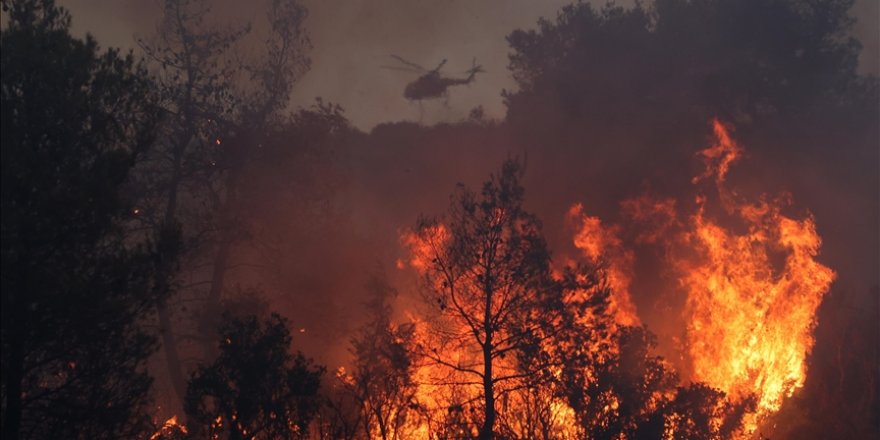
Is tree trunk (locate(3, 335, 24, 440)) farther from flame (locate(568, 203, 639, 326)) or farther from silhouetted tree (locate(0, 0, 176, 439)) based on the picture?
flame (locate(568, 203, 639, 326))

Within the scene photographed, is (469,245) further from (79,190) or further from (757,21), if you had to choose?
(757,21)

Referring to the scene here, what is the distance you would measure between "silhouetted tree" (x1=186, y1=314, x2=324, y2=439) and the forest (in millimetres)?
55

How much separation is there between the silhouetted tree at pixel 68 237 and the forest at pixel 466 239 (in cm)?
5

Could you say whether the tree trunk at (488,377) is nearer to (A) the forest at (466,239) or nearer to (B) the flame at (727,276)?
(A) the forest at (466,239)

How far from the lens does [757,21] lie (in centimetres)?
3009

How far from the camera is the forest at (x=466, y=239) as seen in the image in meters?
9.72

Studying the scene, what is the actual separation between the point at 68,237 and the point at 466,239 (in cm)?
Result: 765

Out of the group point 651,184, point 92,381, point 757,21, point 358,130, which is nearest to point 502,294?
point 92,381

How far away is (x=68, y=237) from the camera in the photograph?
366 inches

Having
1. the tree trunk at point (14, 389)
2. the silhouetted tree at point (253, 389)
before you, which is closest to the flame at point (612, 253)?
the silhouetted tree at point (253, 389)

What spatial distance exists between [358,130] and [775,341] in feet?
90.3

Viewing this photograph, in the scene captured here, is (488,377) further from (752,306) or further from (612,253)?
(752,306)

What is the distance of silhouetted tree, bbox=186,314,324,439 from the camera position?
10.5 m

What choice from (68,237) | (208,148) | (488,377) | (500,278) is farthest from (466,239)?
(208,148)
